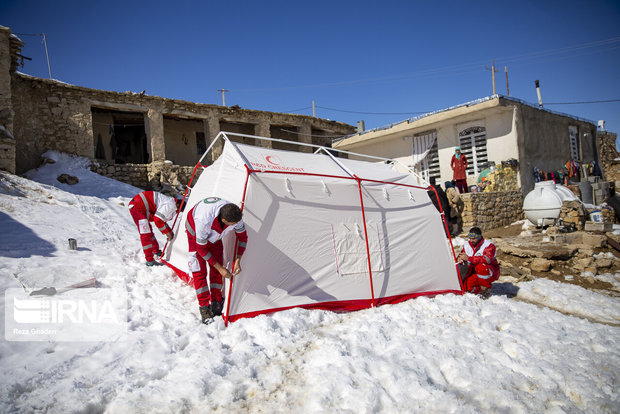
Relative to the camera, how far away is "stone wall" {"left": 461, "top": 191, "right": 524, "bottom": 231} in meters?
9.77

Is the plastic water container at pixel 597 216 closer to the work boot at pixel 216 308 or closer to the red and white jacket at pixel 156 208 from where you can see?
the work boot at pixel 216 308

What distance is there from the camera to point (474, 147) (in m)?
12.0

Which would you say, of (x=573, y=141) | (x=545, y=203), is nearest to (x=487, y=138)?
(x=545, y=203)

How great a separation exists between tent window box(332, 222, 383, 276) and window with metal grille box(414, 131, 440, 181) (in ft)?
30.9

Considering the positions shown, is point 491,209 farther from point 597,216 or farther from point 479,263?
point 479,263

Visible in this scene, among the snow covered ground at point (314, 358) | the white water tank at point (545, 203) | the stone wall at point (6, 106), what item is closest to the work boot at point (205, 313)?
the snow covered ground at point (314, 358)

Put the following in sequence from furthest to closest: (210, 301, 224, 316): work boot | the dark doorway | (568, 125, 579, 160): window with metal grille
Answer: the dark doorway, (568, 125, 579, 160): window with metal grille, (210, 301, 224, 316): work boot

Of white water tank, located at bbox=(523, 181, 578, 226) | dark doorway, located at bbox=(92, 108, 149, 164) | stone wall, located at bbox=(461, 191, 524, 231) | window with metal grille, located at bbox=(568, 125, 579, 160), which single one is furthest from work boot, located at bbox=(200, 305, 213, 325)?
window with metal grille, located at bbox=(568, 125, 579, 160)

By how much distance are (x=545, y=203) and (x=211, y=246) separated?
981cm

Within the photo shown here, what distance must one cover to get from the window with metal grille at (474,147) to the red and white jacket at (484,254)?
7607 millimetres

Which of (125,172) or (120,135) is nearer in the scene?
(125,172)

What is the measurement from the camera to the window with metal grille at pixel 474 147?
1184 centimetres

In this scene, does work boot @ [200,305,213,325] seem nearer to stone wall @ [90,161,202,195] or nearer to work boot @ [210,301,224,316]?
work boot @ [210,301,224,316]

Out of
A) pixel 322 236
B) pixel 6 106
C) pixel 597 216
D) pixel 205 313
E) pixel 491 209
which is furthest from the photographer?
pixel 491 209
